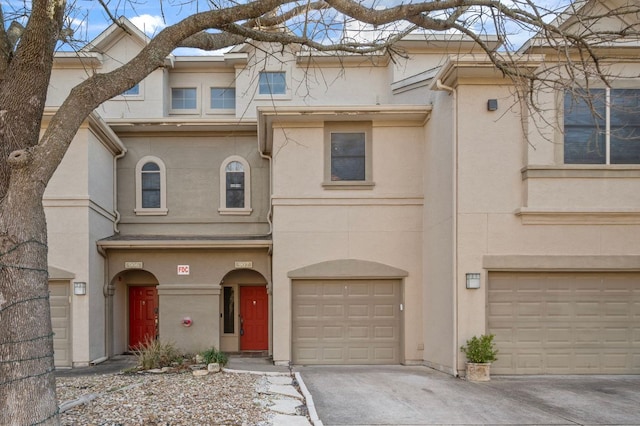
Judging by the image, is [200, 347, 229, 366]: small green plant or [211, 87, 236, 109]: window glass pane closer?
[200, 347, 229, 366]: small green plant

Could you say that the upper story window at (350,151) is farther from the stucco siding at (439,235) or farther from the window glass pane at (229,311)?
the window glass pane at (229,311)

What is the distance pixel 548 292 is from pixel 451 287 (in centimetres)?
205

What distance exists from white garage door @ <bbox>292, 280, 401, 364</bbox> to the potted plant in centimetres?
268

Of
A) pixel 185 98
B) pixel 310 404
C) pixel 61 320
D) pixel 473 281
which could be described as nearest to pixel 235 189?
pixel 185 98

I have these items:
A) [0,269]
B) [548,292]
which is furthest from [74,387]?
[548,292]

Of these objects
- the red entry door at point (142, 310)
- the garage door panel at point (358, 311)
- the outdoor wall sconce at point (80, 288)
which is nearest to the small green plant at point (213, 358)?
the garage door panel at point (358, 311)

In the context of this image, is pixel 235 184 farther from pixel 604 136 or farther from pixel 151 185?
pixel 604 136

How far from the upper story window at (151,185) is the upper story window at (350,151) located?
17.7 feet

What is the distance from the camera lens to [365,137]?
43.0ft

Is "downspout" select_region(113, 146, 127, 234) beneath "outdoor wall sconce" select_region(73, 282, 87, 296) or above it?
above

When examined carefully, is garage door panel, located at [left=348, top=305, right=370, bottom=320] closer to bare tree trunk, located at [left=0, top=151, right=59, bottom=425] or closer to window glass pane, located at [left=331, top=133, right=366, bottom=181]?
window glass pane, located at [left=331, top=133, right=366, bottom=181]

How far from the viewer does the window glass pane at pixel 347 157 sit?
1310 cm

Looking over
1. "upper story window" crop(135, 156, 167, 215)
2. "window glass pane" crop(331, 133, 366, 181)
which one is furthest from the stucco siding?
"upper story window" crop(135, 156, 167, 215)

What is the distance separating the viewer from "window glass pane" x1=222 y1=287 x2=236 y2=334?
15938 millimetres
